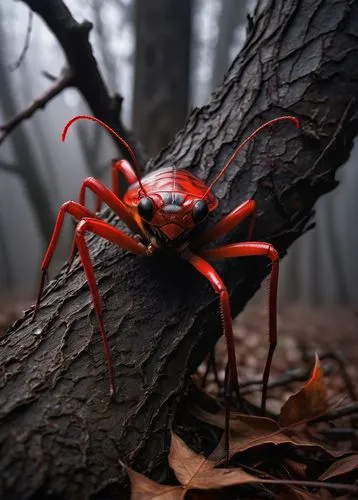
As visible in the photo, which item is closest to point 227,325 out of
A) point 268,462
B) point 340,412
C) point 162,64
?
point 268,462

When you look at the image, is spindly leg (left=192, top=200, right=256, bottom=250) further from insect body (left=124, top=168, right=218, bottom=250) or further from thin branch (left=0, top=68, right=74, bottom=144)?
thin branch (left=0, top=68, right=74, bottom=144)

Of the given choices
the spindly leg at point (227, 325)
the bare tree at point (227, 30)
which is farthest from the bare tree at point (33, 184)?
the bare tree at point (227, 30)

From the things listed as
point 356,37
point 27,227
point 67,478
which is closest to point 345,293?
point 356,37

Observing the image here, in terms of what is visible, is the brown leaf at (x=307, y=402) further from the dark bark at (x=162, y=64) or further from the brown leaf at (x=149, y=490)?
the dark bark at (x=162, y=64)

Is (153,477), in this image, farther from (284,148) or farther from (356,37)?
(356,37)

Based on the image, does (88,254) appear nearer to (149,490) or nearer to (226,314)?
(226,314)
